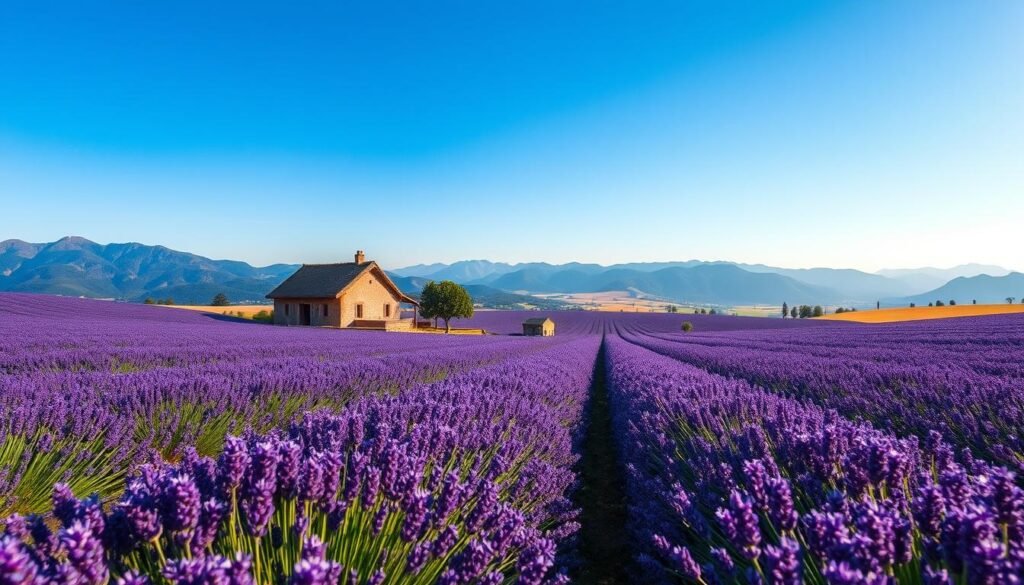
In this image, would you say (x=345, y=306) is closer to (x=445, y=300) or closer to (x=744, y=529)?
(x=445, y=300)

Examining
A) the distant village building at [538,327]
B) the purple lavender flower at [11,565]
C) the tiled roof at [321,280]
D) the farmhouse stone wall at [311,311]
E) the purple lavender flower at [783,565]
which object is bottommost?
the distant village building at [538,327]

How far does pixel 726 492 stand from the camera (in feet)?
6.69

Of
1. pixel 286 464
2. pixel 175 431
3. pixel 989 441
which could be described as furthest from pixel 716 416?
pixel 175 431

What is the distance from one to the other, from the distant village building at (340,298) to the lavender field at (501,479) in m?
19.5

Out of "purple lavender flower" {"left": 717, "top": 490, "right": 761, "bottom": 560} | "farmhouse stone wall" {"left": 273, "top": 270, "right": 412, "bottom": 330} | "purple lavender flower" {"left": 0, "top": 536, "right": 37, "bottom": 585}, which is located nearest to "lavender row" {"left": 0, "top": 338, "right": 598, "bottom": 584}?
"purple lavender flower" {"left": 0, "top": 536, "right": 37, "bottom": 585}

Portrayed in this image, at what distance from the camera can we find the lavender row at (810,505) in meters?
0.88

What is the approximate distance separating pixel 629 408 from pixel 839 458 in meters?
2.82

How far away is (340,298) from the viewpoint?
2466 cm

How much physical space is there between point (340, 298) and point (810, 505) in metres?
25.1

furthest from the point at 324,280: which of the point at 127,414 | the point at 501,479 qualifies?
the point at 501,479

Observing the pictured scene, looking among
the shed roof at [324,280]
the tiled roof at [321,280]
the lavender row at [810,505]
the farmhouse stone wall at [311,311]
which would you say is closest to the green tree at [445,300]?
the shed roof at [324,280]

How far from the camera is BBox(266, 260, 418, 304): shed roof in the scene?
83.9 ft

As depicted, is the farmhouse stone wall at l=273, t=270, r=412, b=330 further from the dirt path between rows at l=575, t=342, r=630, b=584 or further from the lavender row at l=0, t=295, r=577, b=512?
the dirt path between rows at l=575, t=342, r=630, b=584

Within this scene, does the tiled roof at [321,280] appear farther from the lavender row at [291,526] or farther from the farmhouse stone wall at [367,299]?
the lavender row at [291,526]
